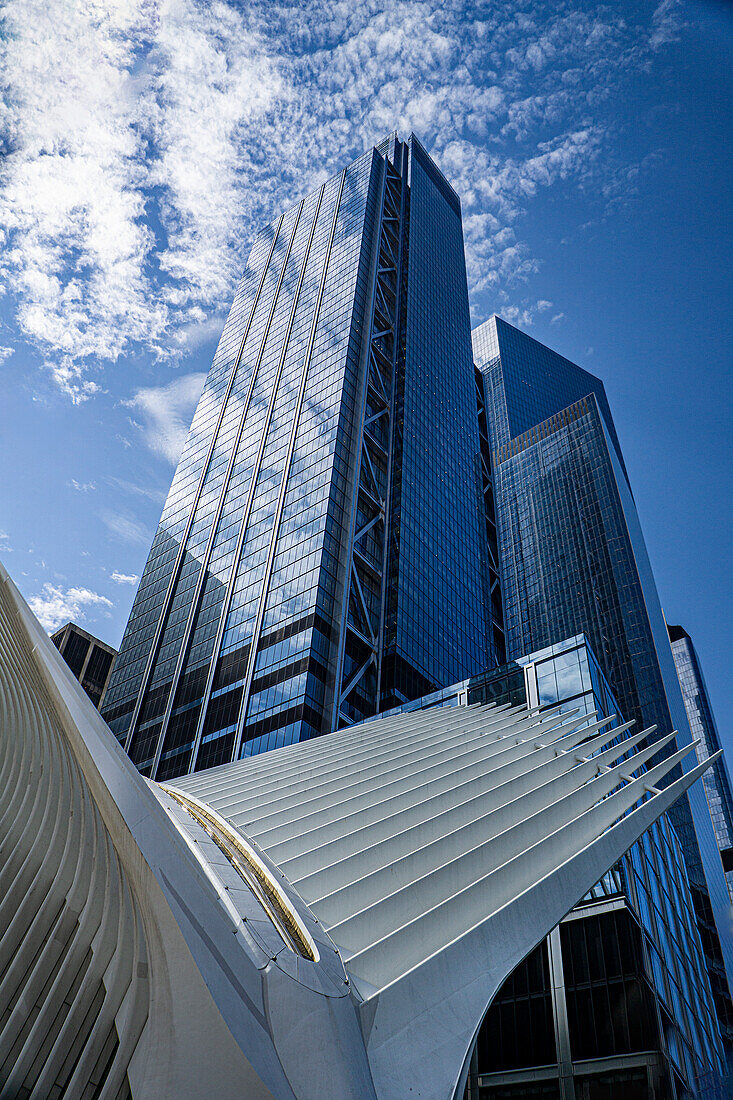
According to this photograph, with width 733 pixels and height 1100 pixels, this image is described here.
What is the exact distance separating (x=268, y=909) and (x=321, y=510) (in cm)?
6776

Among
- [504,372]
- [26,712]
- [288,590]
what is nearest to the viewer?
[26,712]

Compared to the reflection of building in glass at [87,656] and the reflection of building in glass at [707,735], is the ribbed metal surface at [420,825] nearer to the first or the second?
the reflection of building in glass at [87,656]

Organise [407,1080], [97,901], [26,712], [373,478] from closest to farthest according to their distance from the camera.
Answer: [407,1080] → [97,901] → [26,712] → [373,478]

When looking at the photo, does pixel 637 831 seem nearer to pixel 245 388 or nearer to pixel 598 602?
pixel 245 388

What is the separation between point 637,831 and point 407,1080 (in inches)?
375

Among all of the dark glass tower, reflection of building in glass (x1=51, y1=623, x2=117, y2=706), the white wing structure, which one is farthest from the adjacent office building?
the white wing structure

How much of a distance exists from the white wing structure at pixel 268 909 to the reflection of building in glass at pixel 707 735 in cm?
13152

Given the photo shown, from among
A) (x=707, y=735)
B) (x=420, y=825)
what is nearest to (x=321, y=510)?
(x=420, y=825)

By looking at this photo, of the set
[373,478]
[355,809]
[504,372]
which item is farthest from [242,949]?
[504,372]

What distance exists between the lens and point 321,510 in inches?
3130

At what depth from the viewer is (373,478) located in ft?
292

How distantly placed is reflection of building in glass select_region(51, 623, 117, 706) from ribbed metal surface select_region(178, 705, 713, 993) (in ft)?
283

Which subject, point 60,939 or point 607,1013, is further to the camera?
point 607,1013

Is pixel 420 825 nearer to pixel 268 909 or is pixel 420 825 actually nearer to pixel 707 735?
pixel 268 909
